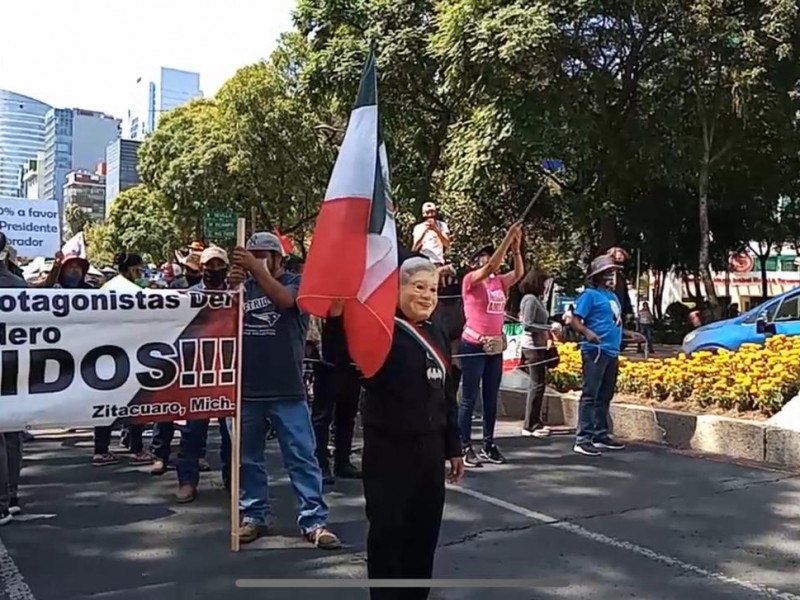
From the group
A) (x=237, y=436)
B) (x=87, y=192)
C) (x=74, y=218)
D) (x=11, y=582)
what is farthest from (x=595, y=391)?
(x=87, y=192)

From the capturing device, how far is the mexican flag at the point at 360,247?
367 cm

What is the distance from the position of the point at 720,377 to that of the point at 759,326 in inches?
224

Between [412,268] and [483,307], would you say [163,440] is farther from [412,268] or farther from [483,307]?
[412,268]

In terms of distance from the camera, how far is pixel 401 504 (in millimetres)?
3629

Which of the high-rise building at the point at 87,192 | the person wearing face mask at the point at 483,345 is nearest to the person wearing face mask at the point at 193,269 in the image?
the person wearing face mask at the point at 483,345

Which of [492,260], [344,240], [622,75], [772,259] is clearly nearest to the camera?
[344,240]

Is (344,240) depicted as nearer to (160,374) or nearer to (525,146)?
(160,374)

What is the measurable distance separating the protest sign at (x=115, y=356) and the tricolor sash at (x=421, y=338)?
184 centimetres

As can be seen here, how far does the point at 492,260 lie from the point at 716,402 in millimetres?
3022

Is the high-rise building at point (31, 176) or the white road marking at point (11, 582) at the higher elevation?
the high-rise building at point (31, 176)

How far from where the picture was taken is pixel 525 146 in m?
19.6

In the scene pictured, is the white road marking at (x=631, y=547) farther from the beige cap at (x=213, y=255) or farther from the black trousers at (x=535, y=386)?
the black trousers at (x=535, y=386)

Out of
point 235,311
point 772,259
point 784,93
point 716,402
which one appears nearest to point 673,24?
point 784,93

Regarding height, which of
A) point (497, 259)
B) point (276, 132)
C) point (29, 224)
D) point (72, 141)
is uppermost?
point (72, 141)
